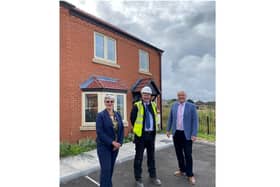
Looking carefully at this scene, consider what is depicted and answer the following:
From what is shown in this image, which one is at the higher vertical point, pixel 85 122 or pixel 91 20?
pixel 91 20

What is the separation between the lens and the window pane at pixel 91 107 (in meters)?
1.83

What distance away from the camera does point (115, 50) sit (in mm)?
2031

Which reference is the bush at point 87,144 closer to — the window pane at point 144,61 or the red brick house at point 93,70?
the red brick house at point 93,70

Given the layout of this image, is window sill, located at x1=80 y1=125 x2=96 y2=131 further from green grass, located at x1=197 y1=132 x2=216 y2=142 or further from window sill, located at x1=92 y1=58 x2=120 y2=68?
green grass, located at x1=197 y1=132 x2=216 y2=142

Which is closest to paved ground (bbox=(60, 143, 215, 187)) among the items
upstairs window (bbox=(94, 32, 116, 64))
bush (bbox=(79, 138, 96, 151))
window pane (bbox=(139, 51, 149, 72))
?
bush (bbox=(79, 138, 96, 151))

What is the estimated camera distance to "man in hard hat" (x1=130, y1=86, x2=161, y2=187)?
1743 millimetres

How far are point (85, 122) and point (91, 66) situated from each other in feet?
1.73

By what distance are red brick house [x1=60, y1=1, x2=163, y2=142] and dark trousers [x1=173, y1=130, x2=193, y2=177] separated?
0.31 m

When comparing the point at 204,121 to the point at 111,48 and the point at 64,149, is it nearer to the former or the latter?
the point at 111,48

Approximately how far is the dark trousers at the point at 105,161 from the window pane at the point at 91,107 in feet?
1.24

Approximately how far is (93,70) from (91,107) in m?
0.35
